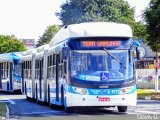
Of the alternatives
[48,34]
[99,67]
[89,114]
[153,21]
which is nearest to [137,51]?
[99,67]

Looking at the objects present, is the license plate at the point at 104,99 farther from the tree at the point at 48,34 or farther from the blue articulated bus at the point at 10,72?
the tree at the point at 48,34

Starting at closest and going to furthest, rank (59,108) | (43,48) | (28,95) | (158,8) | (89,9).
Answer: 1. (59,108)
2. (43,48)
3. (28,95)
4. (158,8)
5. (89,9)

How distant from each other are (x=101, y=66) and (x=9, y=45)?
110346mm

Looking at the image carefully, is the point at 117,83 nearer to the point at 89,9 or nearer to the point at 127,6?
the point at 89,9

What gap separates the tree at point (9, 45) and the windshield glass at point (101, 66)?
359ft

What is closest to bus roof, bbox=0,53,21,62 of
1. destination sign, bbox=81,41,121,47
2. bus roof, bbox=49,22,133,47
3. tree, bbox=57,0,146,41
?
bus roof, bbox=49,22,133,47

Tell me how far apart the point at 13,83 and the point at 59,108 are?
753 inches

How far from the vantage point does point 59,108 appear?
24984 millimetres

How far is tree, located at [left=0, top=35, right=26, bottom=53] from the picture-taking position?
420ft

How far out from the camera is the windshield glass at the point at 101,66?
64.1 feet

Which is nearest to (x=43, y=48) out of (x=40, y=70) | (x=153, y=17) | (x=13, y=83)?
(x=40, y=70)

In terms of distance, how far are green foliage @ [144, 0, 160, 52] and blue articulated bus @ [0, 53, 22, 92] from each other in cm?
981

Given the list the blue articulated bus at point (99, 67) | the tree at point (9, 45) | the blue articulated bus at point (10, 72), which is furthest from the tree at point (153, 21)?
the tree at point (9, 45)

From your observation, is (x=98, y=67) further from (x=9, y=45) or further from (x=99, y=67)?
(x=9, y=45)
